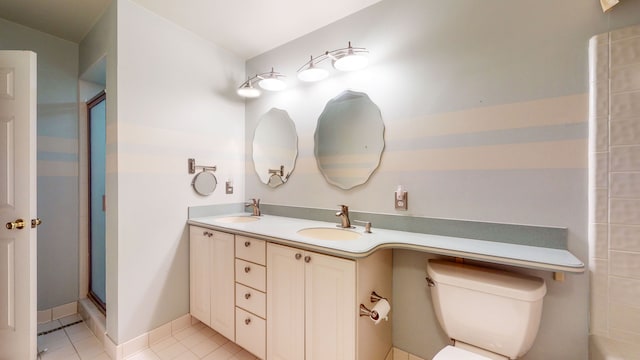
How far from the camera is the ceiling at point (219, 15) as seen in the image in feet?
5.77

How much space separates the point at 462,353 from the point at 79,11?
134 inches

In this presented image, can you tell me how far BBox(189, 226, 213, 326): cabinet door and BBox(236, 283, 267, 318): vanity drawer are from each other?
396 millimetres

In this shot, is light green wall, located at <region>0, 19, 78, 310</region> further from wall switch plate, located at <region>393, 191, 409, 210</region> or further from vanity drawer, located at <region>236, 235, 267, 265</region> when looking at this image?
wall switch plate, located at <region>393, 191, 409, 210</region>

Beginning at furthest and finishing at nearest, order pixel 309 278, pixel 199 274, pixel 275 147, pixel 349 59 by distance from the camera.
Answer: pixel 275 147 → pixel 199 274 → pixel 349 59 → pixel 309 278

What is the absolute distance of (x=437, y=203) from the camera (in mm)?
1508

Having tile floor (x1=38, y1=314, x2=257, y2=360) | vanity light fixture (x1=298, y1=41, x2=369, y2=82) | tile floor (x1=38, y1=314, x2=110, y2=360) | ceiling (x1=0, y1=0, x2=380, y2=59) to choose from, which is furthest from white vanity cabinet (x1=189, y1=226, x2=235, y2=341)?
ceiling (x1=0, y1=0, x2=380, y2=59)

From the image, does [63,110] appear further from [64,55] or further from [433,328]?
[433,328]

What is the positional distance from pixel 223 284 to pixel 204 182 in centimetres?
90

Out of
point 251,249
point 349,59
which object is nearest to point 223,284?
point 251,249

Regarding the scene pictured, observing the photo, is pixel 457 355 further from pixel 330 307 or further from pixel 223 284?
pixel 223 284

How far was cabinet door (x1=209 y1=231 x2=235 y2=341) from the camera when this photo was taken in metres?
1.73

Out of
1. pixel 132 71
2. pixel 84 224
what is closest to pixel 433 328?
pixel 132 71

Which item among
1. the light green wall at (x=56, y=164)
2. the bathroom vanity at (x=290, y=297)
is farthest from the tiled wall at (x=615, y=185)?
the light green wall at (x=56, y=164)

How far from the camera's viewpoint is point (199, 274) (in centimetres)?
200
